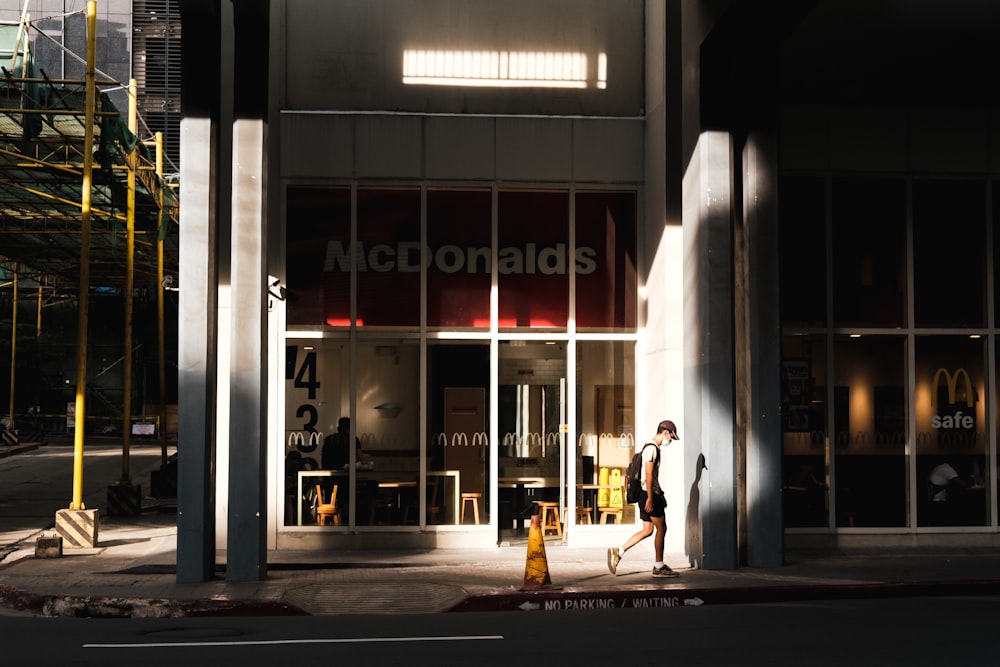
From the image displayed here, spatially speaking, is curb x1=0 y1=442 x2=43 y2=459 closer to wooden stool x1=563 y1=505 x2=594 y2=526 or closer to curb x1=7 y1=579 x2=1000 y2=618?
wooden stool x1=563 y1=505 x2=594 y2=526

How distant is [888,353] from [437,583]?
7867 mm

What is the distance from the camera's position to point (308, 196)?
1708cm

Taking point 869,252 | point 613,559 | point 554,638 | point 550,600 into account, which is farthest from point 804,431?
point 554,638

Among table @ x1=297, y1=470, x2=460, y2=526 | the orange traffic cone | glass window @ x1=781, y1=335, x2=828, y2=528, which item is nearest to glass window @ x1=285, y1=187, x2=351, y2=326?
table @ x1=297, y1=470, x2=460, y2=526

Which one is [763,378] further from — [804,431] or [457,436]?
[457,436]

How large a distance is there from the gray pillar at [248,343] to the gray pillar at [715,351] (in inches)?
213

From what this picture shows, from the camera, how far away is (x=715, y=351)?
14.6 metres

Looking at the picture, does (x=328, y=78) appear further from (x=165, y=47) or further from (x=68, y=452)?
(x=165, y=47)

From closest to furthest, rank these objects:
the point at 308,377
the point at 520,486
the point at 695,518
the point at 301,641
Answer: the point at 301,641 < the point at 695,518 < the point at 308,377 < the point at 520,486

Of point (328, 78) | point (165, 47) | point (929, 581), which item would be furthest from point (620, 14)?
point (165, 47)

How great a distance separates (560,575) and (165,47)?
4616 centimetres

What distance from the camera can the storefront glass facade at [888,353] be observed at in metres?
16.9

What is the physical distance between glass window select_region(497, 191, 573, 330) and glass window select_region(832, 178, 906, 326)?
3.99 m

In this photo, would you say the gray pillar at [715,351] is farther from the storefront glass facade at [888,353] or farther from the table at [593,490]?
the table at [593,490]
